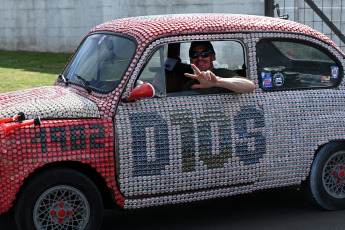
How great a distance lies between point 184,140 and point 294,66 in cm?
147

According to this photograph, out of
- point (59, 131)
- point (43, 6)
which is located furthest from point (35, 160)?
point (43, 6)

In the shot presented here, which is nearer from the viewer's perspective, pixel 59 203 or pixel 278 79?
pixel 59 203

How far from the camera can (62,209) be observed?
502 cm

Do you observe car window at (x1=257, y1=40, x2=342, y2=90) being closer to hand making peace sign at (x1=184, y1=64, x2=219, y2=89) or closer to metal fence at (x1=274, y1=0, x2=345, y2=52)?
hand making peace sign at (x1=184, y1=64, x2=219, y2=89)

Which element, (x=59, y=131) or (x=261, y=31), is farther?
(x=261, y=31)

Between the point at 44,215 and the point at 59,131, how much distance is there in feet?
2.19

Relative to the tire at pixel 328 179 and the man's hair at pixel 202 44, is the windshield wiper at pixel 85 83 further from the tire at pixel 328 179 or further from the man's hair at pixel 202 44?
the tire at pixel 328 179

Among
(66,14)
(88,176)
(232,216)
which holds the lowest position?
(232,216)

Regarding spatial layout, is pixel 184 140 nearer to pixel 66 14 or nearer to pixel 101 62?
pixel 101 62

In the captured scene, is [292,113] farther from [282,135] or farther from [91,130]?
[91,130]

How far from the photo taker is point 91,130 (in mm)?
5051

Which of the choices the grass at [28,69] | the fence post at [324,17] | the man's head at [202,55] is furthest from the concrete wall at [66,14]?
the man's head at [202,55]

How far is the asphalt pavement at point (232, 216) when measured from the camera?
19.1ft

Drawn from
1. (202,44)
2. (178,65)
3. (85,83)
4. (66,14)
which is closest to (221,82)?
(202,44)
